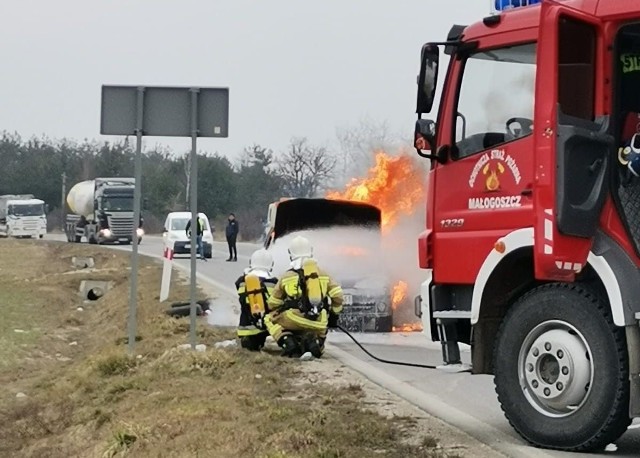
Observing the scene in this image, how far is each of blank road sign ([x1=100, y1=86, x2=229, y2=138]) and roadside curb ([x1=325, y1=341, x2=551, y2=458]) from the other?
116 inches

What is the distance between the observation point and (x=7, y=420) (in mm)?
11469

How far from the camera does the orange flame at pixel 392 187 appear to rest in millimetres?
16156

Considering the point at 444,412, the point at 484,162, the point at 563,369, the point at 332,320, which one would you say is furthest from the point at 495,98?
the point at 332,320

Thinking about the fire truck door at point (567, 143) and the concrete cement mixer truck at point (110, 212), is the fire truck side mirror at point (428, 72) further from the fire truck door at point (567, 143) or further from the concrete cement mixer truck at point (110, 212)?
the concrete cement mixer truck at point (110, 212)

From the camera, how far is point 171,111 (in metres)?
11.8

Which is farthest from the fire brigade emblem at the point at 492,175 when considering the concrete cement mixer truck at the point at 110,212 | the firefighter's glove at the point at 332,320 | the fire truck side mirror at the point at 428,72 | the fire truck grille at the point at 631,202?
the concrete cement mixer truck at the point at 110,212

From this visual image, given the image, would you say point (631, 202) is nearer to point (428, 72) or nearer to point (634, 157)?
point (634, 157)

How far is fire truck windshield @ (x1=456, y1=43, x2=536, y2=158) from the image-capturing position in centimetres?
722

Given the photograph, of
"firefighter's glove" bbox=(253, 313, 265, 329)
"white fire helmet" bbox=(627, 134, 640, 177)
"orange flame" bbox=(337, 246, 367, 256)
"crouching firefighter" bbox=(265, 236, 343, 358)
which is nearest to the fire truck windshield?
"white fire helmet" bbox=(627, 134, 640, 177)

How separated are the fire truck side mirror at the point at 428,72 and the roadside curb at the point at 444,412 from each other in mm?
2416

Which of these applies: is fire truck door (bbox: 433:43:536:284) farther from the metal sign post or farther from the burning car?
the burning car

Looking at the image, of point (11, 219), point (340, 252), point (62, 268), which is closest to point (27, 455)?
point (340, 252)

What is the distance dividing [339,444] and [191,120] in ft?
18.4

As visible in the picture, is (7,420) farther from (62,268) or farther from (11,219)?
(11,219)
